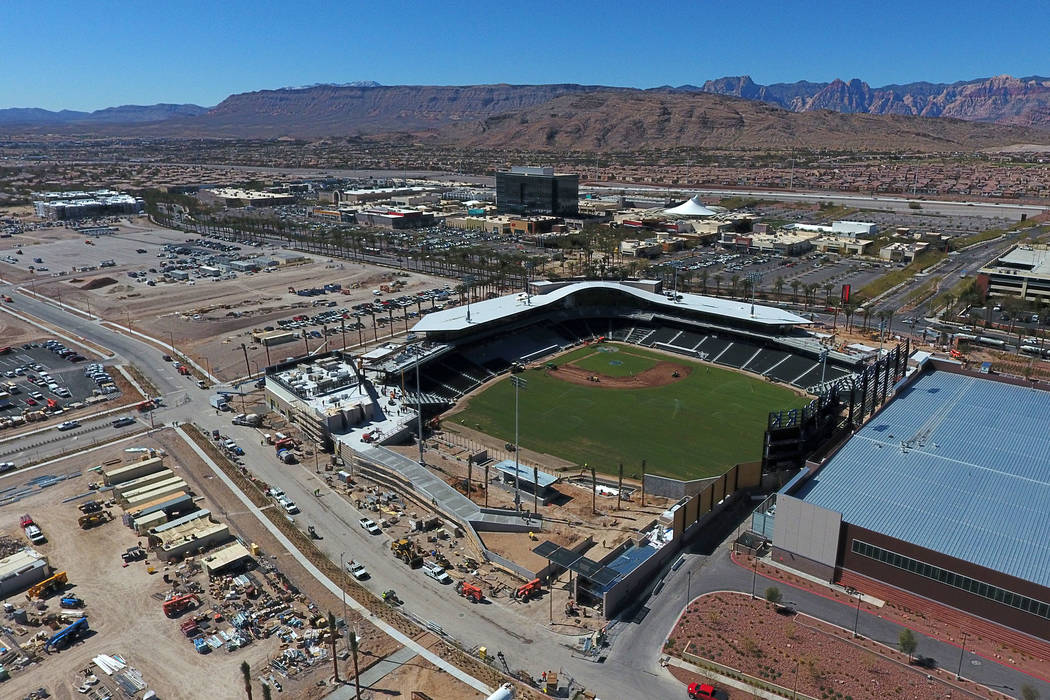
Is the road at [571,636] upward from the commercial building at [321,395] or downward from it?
downward

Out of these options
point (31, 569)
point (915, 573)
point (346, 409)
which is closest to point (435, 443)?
point (346, 409)

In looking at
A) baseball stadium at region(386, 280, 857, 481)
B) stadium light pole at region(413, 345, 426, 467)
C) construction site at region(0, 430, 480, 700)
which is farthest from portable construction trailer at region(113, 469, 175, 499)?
baseball stadium at region(386, 280, 857, 481)

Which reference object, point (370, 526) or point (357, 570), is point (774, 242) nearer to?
point (370, 526)

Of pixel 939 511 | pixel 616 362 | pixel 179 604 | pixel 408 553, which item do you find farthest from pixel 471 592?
pixel 616 362

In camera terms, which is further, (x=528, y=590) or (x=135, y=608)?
(x=528, y=590)

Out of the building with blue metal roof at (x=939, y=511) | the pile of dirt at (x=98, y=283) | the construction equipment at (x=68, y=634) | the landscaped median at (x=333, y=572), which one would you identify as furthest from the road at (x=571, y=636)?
the pile of dirt at (x=98, y=283)

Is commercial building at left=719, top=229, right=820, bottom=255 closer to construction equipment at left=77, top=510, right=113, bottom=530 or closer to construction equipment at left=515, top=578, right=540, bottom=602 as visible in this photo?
construction equipment at left=515, top=578, right=540, bottom=602

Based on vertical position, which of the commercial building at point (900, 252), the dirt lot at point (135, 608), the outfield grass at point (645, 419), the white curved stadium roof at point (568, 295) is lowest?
the dirt lot at point (135, 608)

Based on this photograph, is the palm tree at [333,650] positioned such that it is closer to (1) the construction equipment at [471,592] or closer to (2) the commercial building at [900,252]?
(1) the construction equipment at [471,592]
